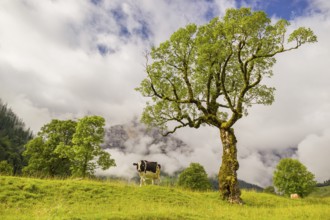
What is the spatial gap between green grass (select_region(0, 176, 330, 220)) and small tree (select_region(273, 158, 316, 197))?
133 ft

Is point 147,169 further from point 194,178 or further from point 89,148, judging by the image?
point 194,178

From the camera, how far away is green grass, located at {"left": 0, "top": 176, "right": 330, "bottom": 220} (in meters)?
16.7

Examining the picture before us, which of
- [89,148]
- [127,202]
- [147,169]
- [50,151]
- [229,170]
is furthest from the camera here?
[50,151]

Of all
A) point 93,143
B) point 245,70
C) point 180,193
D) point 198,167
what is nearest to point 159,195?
point 180,193

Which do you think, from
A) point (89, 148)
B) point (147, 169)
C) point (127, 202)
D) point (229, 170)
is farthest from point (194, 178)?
point (127, 202)


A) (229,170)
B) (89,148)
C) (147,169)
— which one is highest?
Result: (89,148)

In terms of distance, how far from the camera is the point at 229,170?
27172 millimetres

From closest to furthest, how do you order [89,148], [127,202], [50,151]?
[127,202], [89,148], [50,151]

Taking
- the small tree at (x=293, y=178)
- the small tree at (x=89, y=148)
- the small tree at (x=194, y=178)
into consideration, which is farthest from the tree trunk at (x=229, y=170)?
the small tree at (x=293, y=178)

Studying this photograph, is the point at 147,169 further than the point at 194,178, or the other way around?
the point at 194,178

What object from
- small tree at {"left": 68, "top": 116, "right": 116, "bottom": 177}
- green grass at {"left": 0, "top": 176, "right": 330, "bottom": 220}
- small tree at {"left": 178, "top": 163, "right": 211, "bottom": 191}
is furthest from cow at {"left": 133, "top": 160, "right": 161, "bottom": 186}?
small tree at {"left": 178, "top": 163, "right": 211, "bottom": 191}

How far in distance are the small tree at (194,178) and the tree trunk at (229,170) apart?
3595 cm

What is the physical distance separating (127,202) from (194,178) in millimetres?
44054

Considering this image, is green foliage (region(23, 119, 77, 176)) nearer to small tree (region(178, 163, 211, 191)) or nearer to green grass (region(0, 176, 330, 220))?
small tree (region(178, 163, 211, 191))
